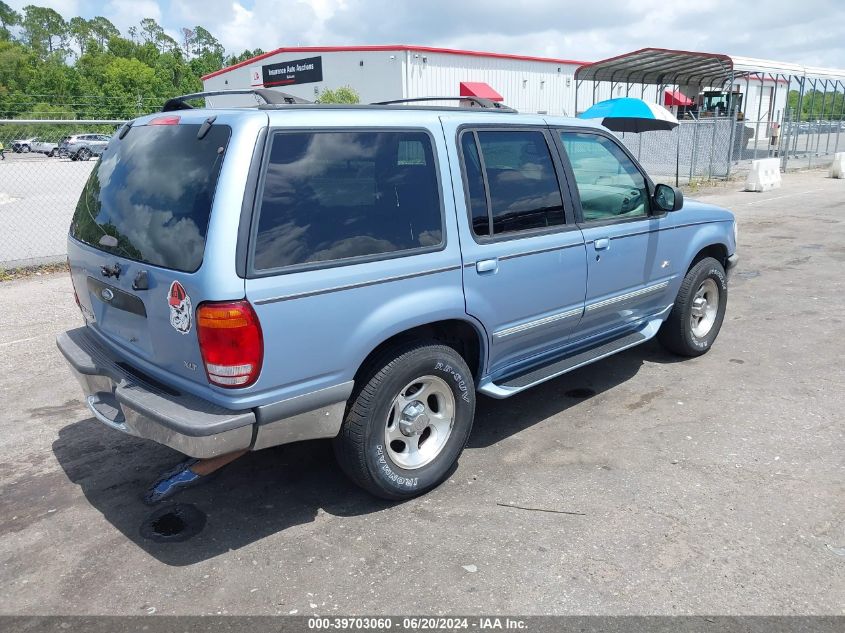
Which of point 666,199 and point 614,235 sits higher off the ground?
point 666,199

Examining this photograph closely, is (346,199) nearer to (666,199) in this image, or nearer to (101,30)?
(666,199)

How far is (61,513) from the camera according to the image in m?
3.53

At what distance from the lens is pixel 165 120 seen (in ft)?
10.9

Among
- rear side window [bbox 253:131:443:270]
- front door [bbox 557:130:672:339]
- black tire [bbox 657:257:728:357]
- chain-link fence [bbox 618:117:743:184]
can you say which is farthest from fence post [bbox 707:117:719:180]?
rear side window [bbox 253:131:443:270]

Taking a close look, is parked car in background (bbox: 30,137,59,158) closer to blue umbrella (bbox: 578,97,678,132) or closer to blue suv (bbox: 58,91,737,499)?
blue umbrella (bbox: 578,97,678,132)

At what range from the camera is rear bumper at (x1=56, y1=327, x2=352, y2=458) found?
2.85m

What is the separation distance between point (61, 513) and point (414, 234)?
2.33 meters

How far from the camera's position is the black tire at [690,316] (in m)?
5.23

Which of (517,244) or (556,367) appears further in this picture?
(556,367)

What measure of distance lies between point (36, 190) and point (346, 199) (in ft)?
36.0

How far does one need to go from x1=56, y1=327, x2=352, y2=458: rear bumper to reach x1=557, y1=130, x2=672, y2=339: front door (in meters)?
1.99

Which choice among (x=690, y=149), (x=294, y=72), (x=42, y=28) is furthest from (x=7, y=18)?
(x=690, y=149)

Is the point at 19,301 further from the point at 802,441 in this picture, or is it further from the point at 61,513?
the point at 802,441

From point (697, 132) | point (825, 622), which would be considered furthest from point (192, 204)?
point (697, 132)
